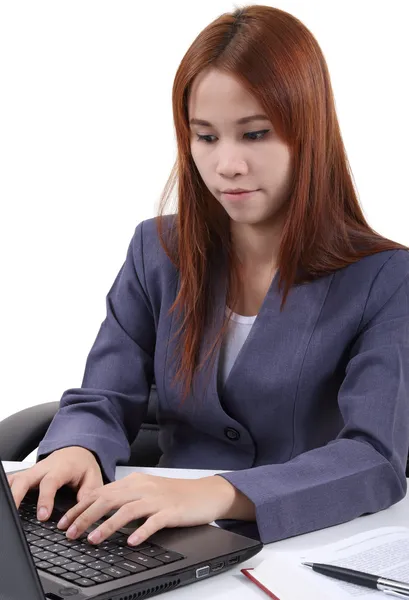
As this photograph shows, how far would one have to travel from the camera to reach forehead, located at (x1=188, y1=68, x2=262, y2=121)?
5.10 feet

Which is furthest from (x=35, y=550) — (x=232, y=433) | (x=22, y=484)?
(x=232, y=433)

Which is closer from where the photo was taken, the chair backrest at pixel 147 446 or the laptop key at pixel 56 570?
the laptop key at pixel 56 570

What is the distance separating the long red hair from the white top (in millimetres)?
28

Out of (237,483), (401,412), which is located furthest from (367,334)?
(237,483)

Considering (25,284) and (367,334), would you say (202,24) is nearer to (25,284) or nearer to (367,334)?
(25,284)

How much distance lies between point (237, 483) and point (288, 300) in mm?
478

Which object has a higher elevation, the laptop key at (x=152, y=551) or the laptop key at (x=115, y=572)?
the laptop key at (x=115, y=572)

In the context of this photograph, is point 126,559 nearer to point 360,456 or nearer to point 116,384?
point 360,456

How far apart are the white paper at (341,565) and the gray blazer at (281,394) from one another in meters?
0.10

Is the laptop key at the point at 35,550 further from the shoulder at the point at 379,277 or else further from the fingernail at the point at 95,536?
the shoulder at the point at 379,277

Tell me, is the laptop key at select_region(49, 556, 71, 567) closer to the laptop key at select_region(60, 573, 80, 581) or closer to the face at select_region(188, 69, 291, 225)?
the laptop key at select_region(60, 573, 80, 581)

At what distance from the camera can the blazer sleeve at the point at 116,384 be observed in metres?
1.57

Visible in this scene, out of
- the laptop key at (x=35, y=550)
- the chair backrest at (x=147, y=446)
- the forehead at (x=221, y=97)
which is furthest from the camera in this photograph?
the chair backrest at (x=147, y=446)

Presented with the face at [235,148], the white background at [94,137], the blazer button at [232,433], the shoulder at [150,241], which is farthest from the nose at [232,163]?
the white background at [94,137]
